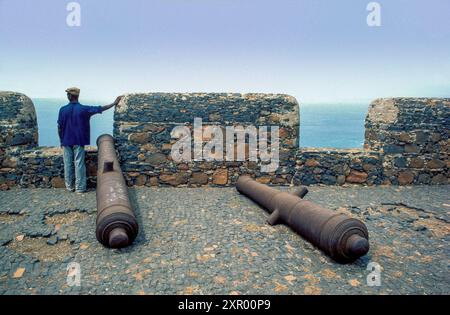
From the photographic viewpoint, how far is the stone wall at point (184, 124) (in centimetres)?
765

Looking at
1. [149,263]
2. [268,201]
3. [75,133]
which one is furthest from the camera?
[75,133]

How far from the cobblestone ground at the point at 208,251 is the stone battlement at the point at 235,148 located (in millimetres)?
1033

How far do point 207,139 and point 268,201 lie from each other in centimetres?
256

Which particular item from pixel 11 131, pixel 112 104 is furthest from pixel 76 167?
pixel 11 131

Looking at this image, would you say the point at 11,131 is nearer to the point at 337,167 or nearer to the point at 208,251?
the point at 208,251

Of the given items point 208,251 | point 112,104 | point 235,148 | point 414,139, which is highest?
point 112,104

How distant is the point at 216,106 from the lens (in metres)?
7.77

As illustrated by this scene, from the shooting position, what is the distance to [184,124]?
7.71 m

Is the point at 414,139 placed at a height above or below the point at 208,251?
above

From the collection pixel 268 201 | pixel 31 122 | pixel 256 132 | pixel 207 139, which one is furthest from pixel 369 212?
pixel 31 122

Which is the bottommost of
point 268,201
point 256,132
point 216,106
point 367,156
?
point 268,201

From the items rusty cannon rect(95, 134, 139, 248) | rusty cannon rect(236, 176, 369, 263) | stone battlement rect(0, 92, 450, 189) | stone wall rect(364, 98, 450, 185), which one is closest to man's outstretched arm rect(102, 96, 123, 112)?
stone battlement rect(0, 92, 450, 189)

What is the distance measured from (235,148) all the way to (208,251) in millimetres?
3789
